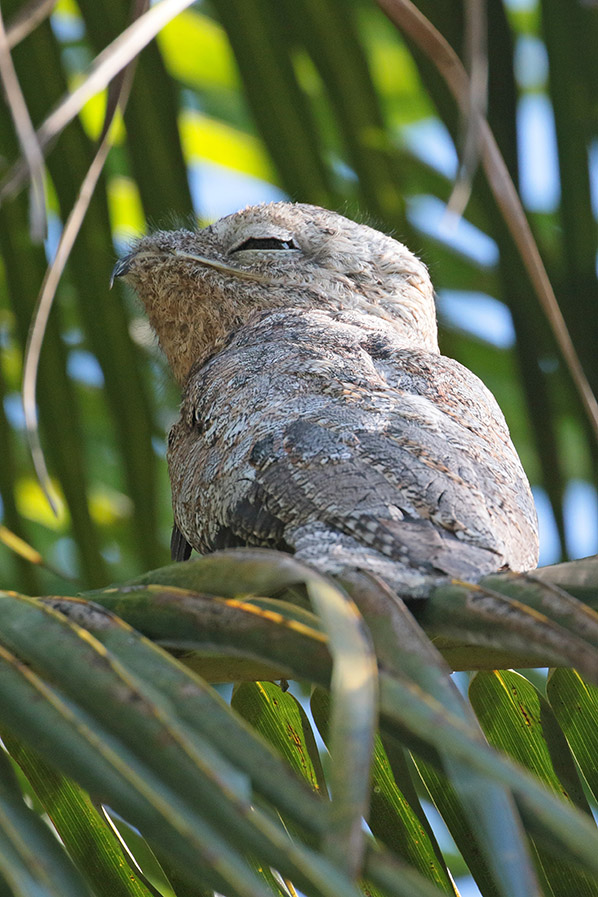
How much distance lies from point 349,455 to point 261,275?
5.14 feet

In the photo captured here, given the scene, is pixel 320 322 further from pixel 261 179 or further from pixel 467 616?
pixel 261 179

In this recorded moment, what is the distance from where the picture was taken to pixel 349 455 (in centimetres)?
167

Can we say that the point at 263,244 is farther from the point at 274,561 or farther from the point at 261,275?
the point at 274,561

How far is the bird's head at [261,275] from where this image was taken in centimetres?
308

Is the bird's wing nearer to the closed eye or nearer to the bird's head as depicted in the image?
the bird's head

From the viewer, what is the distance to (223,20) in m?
2.55

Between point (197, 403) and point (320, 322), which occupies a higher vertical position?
point (320, 322)

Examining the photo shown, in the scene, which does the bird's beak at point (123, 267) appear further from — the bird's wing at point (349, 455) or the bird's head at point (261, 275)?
the bird's wing at point (349, 455)

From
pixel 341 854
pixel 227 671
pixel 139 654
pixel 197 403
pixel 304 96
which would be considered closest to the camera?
pixel 341 854

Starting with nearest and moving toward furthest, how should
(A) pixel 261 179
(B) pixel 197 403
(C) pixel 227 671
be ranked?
(C) pixel 227 671, (B) pixel 197 403, (A) pixel 261 179

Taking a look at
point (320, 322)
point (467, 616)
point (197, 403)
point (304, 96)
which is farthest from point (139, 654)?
point (304, 96)

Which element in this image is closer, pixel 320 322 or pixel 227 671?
pixel 227 671

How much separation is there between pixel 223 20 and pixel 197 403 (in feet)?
3.55

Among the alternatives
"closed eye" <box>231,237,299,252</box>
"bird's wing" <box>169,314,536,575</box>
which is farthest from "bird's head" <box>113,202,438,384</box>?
"bird's wing" <box>169,314,536,575</box>
